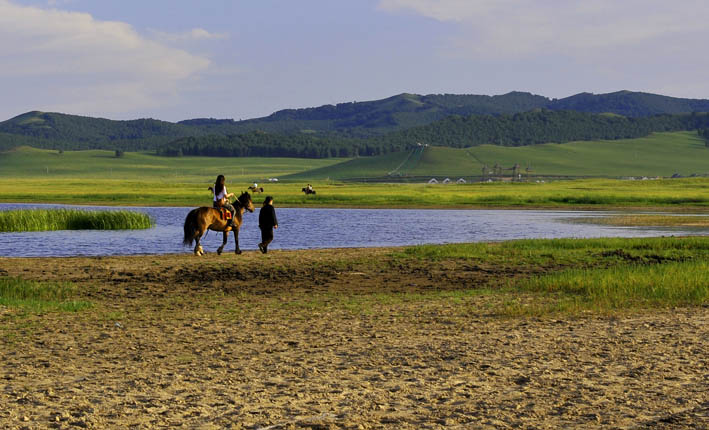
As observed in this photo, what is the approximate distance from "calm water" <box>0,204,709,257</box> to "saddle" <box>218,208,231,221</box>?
3481mm

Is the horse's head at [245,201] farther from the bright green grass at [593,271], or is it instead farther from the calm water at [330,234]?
the bright green grass at [593,271]

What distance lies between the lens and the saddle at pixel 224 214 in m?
25.8

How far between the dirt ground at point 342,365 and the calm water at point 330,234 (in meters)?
13.7

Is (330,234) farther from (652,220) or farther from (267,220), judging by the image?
(652,220)

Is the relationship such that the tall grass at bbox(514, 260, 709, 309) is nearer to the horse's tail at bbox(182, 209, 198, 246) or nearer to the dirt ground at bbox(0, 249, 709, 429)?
the dirt ground at bbox(0, 249, 709, 429)

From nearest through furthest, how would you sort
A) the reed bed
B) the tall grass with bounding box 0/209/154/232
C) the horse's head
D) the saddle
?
the saddle → the horse's head → the tall grass with bounding box 0/209/154/232 → the reed bed

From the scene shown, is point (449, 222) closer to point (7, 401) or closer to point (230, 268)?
point (230, 268)

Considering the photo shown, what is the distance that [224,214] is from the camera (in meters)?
25.9

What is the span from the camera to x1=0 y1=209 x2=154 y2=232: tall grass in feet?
127

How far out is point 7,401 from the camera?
9.16 metres

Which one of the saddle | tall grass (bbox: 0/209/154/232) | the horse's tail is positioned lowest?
tall grass (bbox: 0/209/154/232)

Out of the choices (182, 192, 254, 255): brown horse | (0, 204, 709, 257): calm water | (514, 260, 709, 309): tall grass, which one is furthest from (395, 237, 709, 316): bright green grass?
(0, 204, 709, 257): calm water

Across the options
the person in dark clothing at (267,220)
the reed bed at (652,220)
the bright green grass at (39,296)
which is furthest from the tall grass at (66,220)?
the reed bed at (652,220)

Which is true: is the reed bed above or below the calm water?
below
